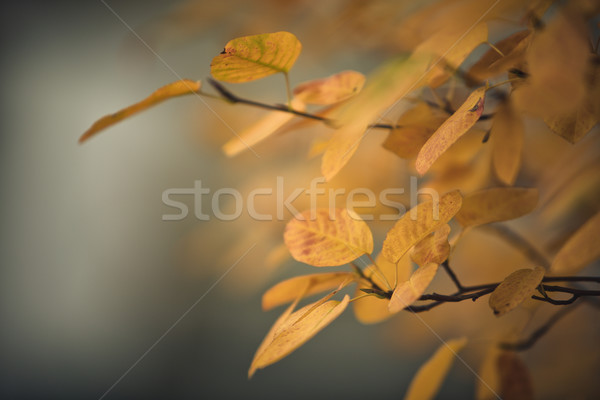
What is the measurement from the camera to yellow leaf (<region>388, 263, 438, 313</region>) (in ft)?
0.77

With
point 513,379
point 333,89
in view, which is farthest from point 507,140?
point 513,379

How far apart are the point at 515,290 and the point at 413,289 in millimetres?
81

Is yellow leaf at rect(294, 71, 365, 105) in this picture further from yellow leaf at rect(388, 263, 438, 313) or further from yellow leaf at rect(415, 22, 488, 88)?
yellow leaf at rect(388, 263, 438, 313)

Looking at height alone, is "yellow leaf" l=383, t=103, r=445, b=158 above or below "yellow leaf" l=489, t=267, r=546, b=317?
above

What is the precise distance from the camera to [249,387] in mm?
1438

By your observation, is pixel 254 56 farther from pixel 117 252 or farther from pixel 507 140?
pixel 117 252

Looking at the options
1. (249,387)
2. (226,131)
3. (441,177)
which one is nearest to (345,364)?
(249,387)

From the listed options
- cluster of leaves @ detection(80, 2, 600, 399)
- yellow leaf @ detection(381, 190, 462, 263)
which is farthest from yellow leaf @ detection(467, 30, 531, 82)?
yellow leaf @ detection(381, 190, 462, 263)

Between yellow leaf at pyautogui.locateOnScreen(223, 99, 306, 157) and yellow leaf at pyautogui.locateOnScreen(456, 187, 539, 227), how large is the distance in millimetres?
178

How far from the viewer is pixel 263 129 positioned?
0.36 metres

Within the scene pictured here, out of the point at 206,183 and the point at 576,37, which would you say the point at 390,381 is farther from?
the point at 576,37

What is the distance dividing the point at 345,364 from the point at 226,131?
3.46ft

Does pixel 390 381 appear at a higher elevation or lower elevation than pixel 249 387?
lower

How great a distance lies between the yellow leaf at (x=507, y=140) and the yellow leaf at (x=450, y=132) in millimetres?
122
